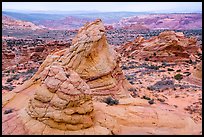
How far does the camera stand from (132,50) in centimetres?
4141

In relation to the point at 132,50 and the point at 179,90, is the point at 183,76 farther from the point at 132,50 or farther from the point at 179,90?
the point at 132,50

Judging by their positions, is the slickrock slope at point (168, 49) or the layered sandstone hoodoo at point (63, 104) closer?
the layered sandstone hoodoo at point (63, 104)

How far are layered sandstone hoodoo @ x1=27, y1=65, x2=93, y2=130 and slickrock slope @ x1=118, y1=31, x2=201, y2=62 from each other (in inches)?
1015

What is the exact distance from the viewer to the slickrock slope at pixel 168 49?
36031 millimetres

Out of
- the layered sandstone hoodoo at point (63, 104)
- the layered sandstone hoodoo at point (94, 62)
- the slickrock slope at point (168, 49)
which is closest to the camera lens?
the layered sandstone hoodoo at point (63, 104)

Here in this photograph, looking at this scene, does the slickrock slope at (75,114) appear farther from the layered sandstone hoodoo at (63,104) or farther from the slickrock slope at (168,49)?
the slickrock slope at (168,49)

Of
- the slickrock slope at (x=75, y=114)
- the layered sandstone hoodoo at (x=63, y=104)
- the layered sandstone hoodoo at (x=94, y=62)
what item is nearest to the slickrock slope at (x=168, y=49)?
the layered sandstone hoodoo at (x=94, y=62)

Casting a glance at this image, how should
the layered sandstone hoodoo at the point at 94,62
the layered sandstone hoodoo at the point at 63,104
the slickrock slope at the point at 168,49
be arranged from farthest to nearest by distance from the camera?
the slickrock slope at the point at 168,49 → the layered sandstone hoodoo at the point at 94,62 → the layered sandstone hoodoo at the point at 63,104

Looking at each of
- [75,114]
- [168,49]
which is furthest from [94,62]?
[168,49]

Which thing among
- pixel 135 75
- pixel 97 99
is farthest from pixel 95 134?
pixel 135 75

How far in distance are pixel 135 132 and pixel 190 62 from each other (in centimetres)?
2514

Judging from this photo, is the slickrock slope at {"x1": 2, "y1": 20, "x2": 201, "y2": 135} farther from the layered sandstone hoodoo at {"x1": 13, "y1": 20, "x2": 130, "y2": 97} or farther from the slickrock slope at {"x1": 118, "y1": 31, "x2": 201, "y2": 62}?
the slickrock slope at {"x1": 118, "y1": 31, "x2": 201, "y2": 62}

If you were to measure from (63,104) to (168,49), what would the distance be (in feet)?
90.1

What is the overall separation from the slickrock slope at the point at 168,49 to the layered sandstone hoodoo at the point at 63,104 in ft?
84.6
